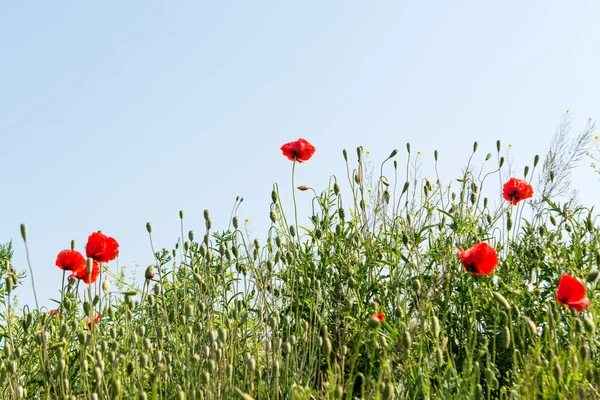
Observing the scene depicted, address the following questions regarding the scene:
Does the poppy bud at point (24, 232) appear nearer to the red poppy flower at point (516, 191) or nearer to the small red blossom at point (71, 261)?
the small red blossom at point (71, 261)

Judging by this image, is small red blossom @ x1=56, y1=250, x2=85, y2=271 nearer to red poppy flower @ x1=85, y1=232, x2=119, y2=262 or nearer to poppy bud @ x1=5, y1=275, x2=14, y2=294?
red poppy flower @ x1=85, y1=232, x2=119, y2=262

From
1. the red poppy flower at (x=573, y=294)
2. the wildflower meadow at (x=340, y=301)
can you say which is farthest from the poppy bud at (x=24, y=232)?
the red poppy flower at (x=573, y=294)

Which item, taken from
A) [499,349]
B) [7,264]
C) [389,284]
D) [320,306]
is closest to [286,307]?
[320,306]

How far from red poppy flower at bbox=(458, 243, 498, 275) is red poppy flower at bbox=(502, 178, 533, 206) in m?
1.05

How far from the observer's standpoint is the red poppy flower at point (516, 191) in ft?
11.7

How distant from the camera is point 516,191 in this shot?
3.58 meters

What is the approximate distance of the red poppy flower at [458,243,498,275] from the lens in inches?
102

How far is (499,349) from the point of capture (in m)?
3.18

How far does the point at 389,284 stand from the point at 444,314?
12.5 inches

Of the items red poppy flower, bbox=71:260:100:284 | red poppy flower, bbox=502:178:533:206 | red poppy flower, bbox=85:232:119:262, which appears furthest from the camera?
red poppy flower, bbox=502:178:533:206

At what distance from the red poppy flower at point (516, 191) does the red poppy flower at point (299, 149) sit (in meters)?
0.96

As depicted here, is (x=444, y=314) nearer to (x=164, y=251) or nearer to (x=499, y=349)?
(x=499, y=349)

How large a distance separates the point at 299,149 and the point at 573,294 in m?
1.66

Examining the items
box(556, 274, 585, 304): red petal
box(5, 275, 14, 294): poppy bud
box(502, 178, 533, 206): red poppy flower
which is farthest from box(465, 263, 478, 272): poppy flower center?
box(5, 275, 14, 294): poppy bud
